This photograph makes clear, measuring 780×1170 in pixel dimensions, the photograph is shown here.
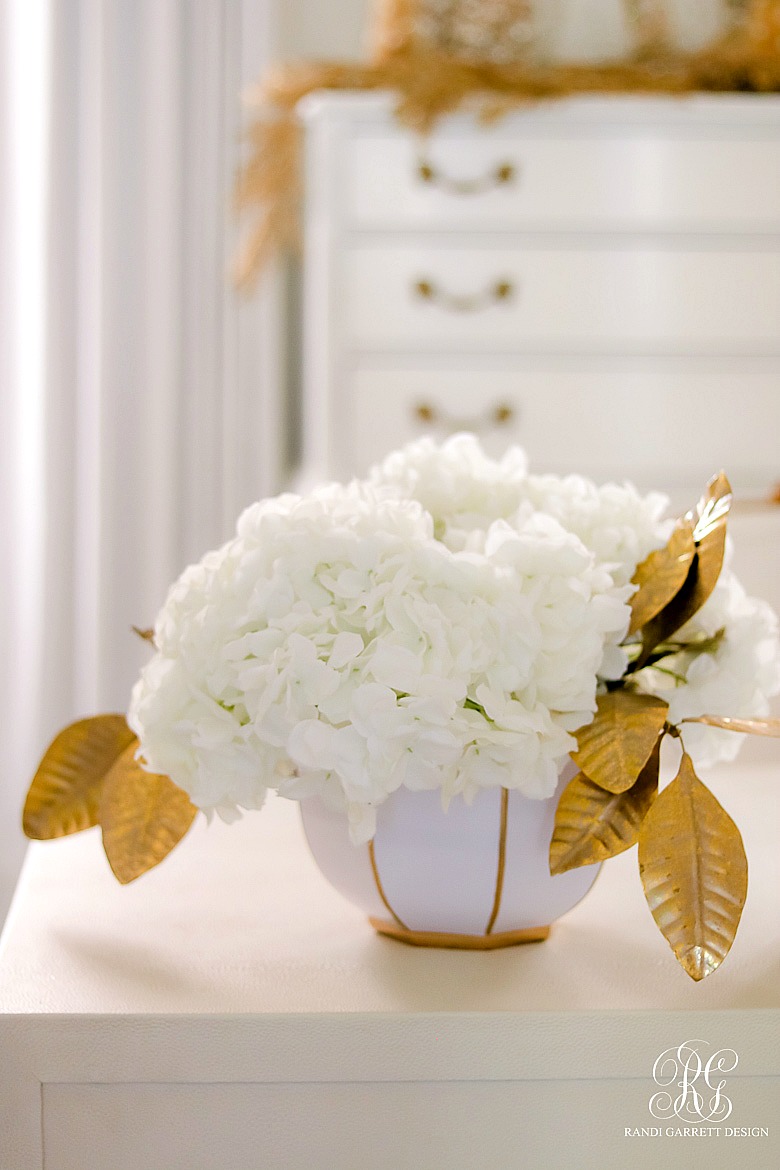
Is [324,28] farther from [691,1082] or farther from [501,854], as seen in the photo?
[691,1082]

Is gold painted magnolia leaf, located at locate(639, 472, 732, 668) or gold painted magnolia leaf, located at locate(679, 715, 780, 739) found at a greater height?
gold painted magnolia leaf, located at locate(639, 472, 732, 668)

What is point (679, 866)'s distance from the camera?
1.73 ft

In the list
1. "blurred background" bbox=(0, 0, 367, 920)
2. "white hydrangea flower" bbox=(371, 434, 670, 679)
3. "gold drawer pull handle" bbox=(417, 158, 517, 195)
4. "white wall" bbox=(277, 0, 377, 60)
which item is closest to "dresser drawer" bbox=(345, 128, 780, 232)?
"gold drawer pull handle" bbox=(417, 158, 517, 195)

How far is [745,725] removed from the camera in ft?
1.89

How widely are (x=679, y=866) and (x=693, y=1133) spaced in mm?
127

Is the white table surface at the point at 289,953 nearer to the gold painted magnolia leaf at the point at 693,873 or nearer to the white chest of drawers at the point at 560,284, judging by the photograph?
the gold painted magnolia leaf at the point at 693,873

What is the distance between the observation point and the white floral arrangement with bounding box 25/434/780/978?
1.71ft

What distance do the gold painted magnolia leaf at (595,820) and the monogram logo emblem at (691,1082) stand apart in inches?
3.8

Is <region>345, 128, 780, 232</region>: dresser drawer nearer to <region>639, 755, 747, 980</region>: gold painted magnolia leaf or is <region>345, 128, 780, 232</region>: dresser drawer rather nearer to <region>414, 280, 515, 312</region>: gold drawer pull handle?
<region>414, 280, 515, 312</region>: gold drawer pull handle

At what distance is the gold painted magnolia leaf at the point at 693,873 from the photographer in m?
0.51

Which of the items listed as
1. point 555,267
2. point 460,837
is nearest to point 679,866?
point 460,837

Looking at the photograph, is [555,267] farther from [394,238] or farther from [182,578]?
[182,578]

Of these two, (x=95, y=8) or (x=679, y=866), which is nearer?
(x=679, y=866)

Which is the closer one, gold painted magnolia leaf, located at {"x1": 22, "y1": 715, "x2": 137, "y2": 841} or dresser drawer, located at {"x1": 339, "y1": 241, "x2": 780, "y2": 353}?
gold painted magnolia leaf, located at {"x1": 22, "y1": 715, "x2": 137, "y2": 841}
